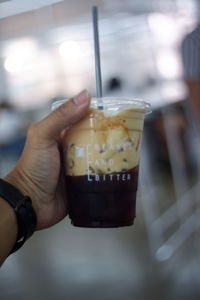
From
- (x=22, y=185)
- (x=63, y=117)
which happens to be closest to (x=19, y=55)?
(x=22, y=185)

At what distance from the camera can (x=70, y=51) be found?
2.99 meters

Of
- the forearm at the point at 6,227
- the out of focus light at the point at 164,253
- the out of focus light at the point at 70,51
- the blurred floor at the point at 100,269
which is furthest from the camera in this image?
the out of focus light at the point at 70,51

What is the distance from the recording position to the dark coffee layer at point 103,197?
2.27 ft

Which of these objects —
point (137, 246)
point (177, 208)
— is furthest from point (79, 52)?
point (137, 246)

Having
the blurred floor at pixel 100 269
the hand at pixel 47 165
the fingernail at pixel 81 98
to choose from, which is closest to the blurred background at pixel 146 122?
the blurred floor at pixel 100 269

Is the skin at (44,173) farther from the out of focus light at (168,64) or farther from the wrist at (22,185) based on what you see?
the out of focus light at (168,64)

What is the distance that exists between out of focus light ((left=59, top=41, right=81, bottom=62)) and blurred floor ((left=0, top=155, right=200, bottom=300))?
50.4 inches

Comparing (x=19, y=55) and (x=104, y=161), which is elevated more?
(x=19, y=55)

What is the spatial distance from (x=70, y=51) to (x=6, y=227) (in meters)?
2.38

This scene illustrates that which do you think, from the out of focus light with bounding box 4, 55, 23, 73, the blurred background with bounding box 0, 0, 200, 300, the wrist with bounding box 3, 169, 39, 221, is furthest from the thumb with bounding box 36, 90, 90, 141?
the out of focus light with bounding box 4, 55, 23, 73

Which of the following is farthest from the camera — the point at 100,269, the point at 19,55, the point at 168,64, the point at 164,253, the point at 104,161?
the point at 19,55

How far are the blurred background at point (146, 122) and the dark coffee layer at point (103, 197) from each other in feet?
3.40

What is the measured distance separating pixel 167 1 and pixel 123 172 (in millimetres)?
1946

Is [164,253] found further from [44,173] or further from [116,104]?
[116,104]
